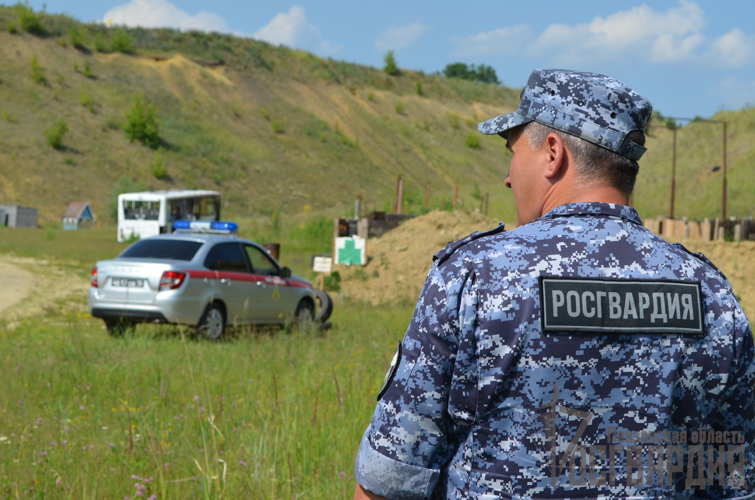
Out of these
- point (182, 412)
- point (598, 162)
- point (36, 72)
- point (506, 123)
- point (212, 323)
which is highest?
point (36, 72)

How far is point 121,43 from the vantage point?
60062 mm

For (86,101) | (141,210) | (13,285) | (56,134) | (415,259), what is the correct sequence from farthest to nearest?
1. (86,101)
2. (56,134)
3. (141,210)
4. (415,259)
5. (13,285)

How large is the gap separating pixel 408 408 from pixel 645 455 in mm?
563

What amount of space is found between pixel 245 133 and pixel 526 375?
193 ft

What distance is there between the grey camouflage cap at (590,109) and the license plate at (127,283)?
892 centimetres

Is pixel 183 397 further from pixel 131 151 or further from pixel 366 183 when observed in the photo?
pixel 366 183

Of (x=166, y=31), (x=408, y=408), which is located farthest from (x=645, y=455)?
(x=166, y=31)

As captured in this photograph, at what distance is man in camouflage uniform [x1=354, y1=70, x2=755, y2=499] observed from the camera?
148 cm

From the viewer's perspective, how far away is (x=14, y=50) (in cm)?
5344

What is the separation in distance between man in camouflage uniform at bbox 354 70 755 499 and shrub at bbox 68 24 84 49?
64.4m

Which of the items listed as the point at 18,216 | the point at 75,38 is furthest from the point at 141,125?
the point at 18,216

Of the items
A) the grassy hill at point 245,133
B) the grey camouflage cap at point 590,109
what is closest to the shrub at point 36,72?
the grassy hill at point 245,133

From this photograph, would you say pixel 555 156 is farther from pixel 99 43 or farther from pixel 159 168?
pixel 99 43

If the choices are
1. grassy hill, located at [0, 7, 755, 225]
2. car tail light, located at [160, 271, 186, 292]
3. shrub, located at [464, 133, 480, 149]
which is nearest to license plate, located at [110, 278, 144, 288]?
car tail light, located at [160, 271, 186, 292]
